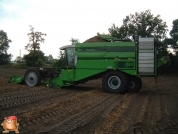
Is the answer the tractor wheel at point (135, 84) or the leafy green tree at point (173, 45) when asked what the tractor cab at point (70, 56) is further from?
the leafy green tree at point (173, 45)

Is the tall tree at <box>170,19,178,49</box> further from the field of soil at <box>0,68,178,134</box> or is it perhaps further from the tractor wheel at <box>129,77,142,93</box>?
the field of soil at <box>0,68,178,134</box>

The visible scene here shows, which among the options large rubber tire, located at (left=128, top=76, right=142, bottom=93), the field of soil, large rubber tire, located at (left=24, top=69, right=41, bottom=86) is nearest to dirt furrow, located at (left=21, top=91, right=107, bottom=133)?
the field of soil

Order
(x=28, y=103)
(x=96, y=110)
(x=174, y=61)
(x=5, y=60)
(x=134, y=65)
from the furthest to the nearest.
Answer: (x=5, y=60) < (x=174, y=61) < (x=134, y=65) < (x=28, y=103) < (x=96, y=110)

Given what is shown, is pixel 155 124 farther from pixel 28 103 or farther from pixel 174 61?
pixel 174 61

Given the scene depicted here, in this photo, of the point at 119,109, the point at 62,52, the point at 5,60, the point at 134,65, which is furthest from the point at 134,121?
the point at 5,60

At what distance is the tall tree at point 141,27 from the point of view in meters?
40.4

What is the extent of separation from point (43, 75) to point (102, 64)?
13.4ft

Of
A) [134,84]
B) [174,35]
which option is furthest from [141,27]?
[134,84]

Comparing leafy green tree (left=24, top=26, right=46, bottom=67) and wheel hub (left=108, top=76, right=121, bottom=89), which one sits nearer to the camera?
wheel hub (left=108, top=76, right=121, bottom=89)

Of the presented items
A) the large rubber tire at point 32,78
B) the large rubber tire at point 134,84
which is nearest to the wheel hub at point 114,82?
the large rubber tire at point 134,84

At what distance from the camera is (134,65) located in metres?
11.7

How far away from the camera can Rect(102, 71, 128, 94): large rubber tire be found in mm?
11648

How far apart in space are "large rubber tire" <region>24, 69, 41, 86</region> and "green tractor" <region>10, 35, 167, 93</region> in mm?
1039

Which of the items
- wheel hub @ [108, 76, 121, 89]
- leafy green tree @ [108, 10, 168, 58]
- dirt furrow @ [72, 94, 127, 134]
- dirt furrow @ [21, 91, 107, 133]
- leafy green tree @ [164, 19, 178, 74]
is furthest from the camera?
leafy green tree @ [108, 10, 168, 58]
